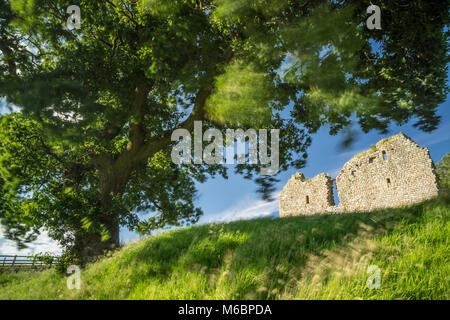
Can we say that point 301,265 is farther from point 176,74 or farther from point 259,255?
point 176,74

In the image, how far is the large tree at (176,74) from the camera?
4617 millimetres

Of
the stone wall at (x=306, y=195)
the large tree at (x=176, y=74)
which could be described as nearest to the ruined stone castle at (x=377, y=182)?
the stone wall at (x=306, y=195)

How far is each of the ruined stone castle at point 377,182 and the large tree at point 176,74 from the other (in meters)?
11.1

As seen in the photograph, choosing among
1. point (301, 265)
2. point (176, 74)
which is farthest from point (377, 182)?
point (176, 74)

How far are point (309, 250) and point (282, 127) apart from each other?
5.83 meters

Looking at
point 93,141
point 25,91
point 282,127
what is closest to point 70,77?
point 25,91

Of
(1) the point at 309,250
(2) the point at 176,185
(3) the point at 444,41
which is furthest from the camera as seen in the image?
(2) the point at 176,185

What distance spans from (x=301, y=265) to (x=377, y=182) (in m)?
16.4

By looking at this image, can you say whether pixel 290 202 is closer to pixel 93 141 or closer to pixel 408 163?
pixel 408 163

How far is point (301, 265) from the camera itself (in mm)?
3582

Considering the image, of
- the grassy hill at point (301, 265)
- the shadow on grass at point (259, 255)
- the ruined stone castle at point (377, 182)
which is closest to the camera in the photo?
the grassy hill at point (301, 265)

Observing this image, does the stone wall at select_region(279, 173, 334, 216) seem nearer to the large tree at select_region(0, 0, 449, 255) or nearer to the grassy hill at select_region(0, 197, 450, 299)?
the large tree at select_region(0, 0, 449, 255)

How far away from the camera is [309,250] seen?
3.99m

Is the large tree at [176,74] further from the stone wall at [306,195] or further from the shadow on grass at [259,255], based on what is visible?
the stone wall at [306,195]
